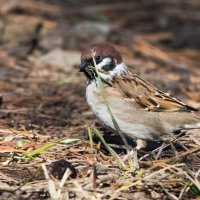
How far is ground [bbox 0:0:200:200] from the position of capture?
360 centimetres

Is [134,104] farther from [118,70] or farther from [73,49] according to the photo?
[73,49]

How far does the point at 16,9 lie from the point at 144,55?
197 centimetres

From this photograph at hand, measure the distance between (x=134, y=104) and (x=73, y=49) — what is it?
3.39 meters

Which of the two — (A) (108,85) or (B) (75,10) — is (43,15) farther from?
(A) (108,85)

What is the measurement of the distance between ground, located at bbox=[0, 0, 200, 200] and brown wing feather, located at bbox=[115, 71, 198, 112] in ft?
0.93

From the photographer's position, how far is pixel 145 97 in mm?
4703

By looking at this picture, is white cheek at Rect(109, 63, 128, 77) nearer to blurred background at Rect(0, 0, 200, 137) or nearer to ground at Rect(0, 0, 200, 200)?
ground at Rect(0, 0, 200, 200)

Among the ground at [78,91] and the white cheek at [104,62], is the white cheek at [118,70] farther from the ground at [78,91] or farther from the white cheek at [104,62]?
the ground at [78,91]

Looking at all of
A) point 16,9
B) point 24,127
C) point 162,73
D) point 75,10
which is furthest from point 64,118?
point 75,10

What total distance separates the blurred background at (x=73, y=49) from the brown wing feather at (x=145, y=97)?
60 centimetres

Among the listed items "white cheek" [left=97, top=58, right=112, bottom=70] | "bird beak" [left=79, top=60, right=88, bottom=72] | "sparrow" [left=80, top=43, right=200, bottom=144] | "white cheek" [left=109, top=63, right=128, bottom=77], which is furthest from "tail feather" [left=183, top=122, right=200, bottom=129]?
"bird beak" [left=79, top=60, right=88, bottom=72]

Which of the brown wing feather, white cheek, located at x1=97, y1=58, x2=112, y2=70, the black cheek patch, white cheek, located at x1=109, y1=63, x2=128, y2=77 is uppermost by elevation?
white cheek, located at x1=97, y1=58, x2=112, y2=70

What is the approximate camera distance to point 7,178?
3.73 meters

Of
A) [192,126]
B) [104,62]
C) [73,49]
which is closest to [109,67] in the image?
[104,62]
